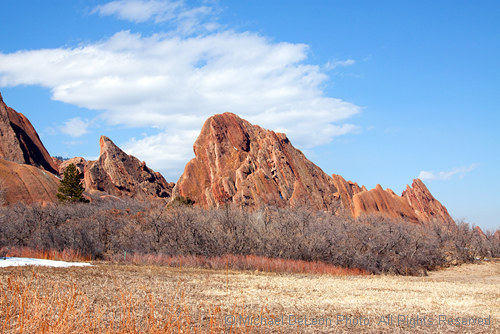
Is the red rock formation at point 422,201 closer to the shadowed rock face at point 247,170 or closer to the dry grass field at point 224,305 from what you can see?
the shadowed rock face at point 247,170

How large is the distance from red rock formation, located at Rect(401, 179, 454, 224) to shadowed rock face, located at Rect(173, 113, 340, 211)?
981 inches

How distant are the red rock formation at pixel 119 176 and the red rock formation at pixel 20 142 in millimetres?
10661

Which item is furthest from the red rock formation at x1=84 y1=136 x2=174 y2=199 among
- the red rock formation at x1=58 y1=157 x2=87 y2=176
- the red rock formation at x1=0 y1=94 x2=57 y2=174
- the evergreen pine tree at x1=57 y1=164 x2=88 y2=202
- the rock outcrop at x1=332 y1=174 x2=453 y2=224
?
the rock outcrop at x1=332 y1=174 x2=453 y2=224

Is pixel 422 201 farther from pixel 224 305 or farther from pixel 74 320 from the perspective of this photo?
pixel 74 320

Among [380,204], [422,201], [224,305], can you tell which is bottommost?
[224,305]

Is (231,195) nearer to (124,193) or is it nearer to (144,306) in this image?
(124,193)

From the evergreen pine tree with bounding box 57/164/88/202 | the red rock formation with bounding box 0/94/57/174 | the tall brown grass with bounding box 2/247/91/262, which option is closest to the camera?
the tall brown grass with bounding box 2/247/91/262

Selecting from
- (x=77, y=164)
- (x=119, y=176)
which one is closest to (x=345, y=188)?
(x=119, y=176)

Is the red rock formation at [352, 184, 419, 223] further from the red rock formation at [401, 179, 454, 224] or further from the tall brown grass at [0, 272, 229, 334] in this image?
the tall brown grass at [0, 272, 229, 334]

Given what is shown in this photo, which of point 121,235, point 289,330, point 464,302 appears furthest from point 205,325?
point 121,235

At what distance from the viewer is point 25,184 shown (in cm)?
5891

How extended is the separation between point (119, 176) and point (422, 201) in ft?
258

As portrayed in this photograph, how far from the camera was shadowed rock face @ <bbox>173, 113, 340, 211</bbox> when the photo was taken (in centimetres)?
8862

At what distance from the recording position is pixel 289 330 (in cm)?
1073
